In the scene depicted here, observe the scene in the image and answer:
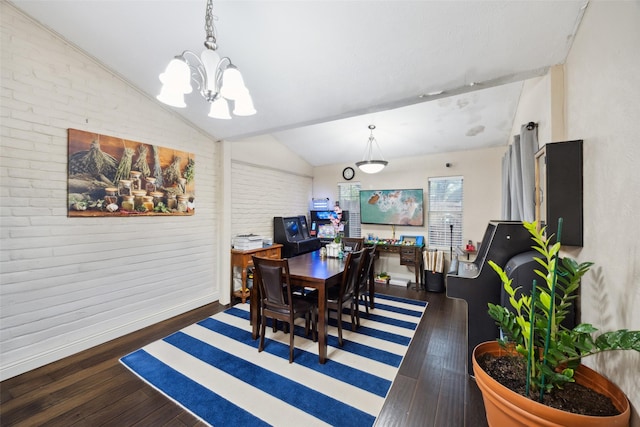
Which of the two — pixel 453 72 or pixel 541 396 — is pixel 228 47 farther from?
pixel 541 396

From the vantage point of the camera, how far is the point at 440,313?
11.0 ft

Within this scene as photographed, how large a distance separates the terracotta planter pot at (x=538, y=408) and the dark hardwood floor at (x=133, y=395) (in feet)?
2.63

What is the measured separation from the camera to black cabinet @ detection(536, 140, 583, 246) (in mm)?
1399

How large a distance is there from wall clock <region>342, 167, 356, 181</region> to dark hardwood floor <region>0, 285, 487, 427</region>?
3547 mm

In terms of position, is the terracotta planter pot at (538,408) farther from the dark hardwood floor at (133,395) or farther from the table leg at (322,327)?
the table leg at (322,327)

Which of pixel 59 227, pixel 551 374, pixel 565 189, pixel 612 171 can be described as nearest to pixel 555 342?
pixel 551 374

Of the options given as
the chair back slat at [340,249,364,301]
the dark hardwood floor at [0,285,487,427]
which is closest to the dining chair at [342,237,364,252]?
the chair back slat at [340,249,364,301]

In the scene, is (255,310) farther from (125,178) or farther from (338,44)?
(338,44)

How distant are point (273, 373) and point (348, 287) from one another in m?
1.09

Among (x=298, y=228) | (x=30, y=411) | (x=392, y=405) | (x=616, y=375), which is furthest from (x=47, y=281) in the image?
(x=616, y=375)

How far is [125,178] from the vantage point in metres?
2.78

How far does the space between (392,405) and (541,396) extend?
3.58ft

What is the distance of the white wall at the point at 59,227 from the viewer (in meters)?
2.09

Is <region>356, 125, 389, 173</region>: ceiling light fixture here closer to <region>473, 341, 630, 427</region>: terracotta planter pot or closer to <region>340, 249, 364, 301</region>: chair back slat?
<region>340, 249, 364, 301</region>: chair back slat
